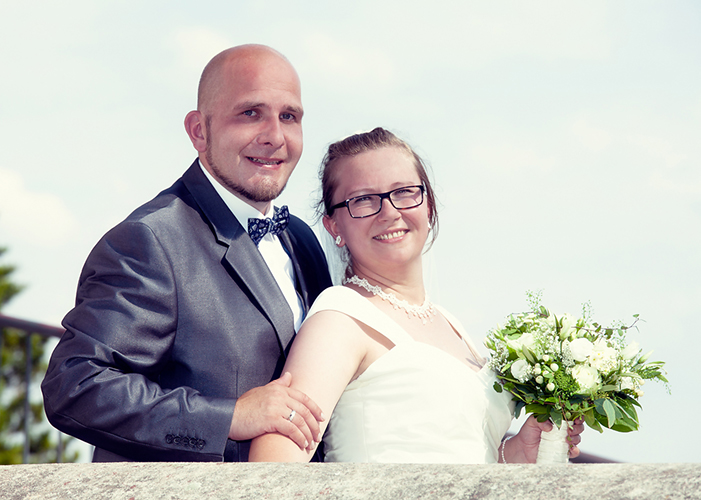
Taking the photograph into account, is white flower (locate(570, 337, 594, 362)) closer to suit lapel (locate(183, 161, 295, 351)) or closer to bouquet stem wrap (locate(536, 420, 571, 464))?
bouquet stem wrap (locate(536, 420, 571, 464))

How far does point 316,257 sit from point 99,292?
1.26 metres

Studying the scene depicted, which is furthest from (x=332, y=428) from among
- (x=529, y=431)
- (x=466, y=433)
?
Result: (x=529, y=431)

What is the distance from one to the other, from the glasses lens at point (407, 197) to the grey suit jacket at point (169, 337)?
2.30 ft

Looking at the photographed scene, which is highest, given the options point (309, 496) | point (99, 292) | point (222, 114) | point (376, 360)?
point (222, 114)

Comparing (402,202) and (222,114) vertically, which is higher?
(222,114)

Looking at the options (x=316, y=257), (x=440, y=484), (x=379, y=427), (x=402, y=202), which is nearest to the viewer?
(x=440, y=484)

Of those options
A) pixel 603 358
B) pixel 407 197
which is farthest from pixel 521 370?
pixel 407 197

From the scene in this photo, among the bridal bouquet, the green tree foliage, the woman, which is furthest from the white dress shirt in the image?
the green tree foliage

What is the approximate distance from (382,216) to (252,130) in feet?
2.58

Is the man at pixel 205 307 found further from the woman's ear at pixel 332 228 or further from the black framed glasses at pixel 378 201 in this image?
the black framed glasses at pixel 378 201

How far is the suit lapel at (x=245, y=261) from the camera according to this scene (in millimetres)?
3041

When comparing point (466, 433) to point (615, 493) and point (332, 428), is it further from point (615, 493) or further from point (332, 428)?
point (615, 493)

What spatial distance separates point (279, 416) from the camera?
2.59 meters

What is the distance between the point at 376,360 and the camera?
10.0 feet
